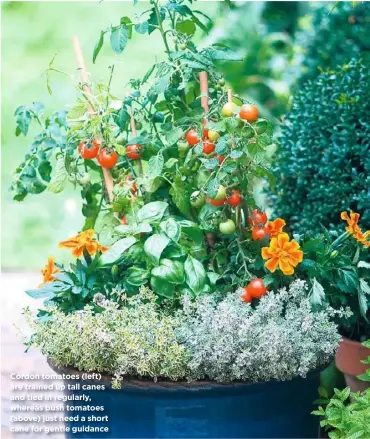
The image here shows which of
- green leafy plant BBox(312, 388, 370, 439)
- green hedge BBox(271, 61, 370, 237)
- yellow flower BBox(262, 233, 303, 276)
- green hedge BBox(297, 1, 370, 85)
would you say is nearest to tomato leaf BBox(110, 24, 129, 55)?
yellow flower BBox(262, 233, 303, 276)

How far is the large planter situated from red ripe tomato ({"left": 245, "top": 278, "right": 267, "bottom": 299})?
224 mm

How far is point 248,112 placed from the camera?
1.89m

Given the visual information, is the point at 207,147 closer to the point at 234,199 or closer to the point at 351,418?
the point at 234,199

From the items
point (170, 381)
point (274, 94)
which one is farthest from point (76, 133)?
point (274, 94)

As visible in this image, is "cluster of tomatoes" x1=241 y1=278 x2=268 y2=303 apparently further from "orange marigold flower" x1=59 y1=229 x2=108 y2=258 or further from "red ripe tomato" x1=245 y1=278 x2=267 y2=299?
"orange marigold flower" x1=59 y1=229 x2=108 y2=258

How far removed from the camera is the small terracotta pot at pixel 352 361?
90.2 inches

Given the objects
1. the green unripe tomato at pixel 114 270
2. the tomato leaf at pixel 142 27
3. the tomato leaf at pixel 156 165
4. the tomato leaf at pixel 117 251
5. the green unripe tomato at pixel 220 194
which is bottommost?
the green unripe tomato at pixel 114 270

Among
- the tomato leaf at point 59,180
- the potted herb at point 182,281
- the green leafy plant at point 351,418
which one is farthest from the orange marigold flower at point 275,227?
the tomato leaf at point 59,180

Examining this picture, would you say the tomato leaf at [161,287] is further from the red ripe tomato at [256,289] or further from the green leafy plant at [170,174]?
the red ripe tomato at [256,289]

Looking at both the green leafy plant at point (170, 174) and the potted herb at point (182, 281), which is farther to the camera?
the green leafy plant at point (170, 174)

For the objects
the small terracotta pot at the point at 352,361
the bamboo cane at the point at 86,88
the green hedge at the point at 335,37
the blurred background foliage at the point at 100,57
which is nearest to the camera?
the bamboo cane at the point at 86,88

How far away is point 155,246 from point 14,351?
5.04 feet

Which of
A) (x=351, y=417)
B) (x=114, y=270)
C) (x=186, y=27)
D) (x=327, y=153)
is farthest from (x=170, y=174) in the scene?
(x=351, y=417)

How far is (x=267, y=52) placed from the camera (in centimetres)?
404
